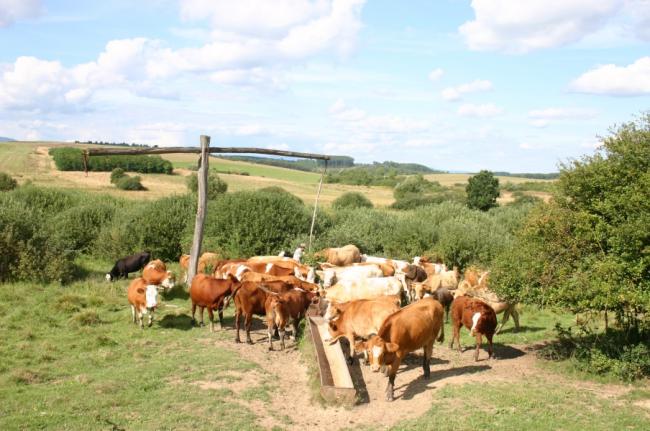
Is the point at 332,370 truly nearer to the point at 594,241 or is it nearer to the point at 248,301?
the point at 248,301

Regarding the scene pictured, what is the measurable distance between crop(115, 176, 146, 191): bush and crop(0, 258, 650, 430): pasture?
164 ft

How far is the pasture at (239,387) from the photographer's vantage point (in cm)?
921

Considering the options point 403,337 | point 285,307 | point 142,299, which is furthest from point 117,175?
point 403,337

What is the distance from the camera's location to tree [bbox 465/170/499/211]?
5494 centimetres

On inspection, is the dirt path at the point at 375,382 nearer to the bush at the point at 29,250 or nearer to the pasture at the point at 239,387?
the pasture at the point at 239,387

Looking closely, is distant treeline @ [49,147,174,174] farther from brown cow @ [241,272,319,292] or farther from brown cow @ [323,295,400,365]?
brown cow @ [323,295,400,365]

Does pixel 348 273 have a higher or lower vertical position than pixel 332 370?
higher

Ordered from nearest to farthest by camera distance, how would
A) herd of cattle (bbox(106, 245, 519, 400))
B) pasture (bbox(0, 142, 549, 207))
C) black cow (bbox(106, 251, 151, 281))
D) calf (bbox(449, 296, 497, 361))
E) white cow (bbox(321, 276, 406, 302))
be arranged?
1. herd of cattle (bbox(106, 245, 519, 400))
2. calf (bbox(449, 296, 497, 361))
3. white cow (bbox(321, 276, 406, 302))
4. black cow (bbox(106, 251, 151, 281))
5. pasture (bbox(0, 142, 549, 207))

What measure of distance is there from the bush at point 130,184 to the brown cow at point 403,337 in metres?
56.7

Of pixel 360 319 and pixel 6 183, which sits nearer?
pixel 360 319

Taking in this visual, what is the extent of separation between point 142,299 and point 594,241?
34.9ft

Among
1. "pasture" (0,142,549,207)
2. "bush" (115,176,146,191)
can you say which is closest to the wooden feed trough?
"pasture" (0,142,549,207)

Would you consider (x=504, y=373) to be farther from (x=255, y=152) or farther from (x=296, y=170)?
(x=296, y=170)

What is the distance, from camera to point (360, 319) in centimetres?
1213
